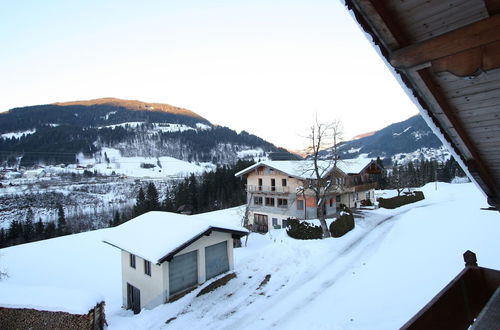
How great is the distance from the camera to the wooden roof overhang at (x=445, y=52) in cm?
209

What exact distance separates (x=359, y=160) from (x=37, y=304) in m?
43.6

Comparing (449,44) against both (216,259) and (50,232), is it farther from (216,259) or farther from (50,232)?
(50,232)

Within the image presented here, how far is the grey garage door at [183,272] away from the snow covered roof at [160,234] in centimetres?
128

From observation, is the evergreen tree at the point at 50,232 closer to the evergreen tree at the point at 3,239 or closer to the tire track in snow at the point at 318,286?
the evergreen tree at the point at 3,239

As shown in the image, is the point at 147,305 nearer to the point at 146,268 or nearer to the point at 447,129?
the point at 146,268

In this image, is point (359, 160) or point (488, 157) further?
point (359, 160)

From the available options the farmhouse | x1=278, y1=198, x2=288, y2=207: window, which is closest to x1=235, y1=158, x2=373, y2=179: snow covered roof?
the farmhouse

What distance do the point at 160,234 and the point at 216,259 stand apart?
4.13 m

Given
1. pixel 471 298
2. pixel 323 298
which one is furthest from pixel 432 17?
pixel 323 298

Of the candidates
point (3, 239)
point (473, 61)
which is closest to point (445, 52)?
point (473, 61)

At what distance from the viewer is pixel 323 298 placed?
12.9m

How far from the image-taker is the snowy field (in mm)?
11172

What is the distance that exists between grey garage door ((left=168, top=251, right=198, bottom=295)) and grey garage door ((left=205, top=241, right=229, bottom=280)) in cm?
95

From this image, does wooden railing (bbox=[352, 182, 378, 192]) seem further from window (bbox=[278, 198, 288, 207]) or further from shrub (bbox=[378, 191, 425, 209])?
window (bbox=[278, 198, 288, 207])
